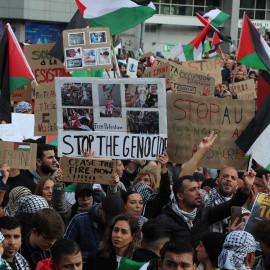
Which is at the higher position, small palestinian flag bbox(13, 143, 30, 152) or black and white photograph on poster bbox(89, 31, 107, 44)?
black and white photograph on poster bbox(89, 31, 107, 44)

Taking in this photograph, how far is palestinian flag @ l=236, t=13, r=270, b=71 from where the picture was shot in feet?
31.4

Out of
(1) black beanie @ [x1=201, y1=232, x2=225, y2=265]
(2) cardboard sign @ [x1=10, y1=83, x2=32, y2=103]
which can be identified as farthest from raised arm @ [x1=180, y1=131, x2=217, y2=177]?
(2) cardboard sign @ [x1=10, y1=83, x2=32, y2=103]

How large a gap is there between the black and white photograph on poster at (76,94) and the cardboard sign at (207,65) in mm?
6300

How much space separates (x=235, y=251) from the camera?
14.4ft

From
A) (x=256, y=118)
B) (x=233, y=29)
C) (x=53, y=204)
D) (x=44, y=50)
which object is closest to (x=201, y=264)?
(x=53, y=204)

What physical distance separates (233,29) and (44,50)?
33.0 meters

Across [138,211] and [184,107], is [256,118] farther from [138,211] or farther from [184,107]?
[138,211]

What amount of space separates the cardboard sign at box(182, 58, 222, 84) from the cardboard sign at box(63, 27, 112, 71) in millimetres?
4048

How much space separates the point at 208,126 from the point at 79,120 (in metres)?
1.41

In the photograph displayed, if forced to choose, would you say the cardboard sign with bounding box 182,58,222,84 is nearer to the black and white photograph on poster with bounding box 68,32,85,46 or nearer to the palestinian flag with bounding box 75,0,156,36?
the palestinian flag with bounding box 75,0,156,36

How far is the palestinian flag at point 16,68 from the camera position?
8953 millimetres

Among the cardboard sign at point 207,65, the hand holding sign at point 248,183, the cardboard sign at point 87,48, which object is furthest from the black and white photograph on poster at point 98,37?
the cardboard sign at point 207,65

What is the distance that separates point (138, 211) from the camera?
636 centimetres

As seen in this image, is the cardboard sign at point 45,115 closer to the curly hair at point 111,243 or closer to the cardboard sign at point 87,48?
the cardboard sign at point 87,48
